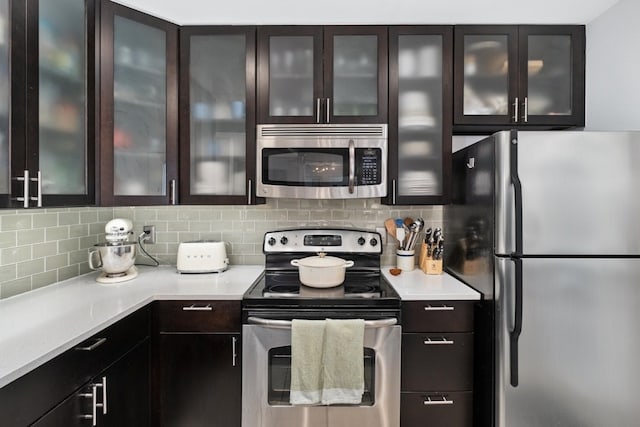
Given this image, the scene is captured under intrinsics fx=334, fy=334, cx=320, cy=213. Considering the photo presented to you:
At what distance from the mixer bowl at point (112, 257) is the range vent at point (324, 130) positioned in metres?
1.01

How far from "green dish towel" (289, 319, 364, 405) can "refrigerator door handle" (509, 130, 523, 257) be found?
2.65 ft

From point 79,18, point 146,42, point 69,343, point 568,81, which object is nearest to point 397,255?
point 568,81

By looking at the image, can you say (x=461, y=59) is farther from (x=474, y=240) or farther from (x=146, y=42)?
(x=146, y=42)

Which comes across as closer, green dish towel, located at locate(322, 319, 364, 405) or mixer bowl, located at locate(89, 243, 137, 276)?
green dish towel, located at locate(322, 319, 364, 405)

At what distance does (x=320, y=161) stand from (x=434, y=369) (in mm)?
1262

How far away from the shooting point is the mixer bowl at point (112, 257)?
6.04 ft

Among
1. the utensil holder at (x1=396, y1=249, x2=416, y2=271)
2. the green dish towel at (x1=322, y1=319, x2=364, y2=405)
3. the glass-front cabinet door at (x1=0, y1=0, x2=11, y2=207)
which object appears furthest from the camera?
the utensil holder at (x1=396, y1=249, x2=416, y2=271)

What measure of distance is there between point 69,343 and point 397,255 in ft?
5.71

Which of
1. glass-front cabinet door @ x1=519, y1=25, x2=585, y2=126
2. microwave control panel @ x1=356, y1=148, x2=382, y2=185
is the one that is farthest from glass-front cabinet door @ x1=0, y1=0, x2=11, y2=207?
glass-front cabinet door @ x1=519, y1=25, x2=585, y2=126

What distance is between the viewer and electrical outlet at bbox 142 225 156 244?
228cm

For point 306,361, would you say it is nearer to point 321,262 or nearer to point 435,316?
point 321,262

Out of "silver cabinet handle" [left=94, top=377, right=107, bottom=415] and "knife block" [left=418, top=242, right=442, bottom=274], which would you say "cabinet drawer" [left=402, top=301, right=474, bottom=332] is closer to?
"knife block" [left=418, top=242, right=442, bottom=274]

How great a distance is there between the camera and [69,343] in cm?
112

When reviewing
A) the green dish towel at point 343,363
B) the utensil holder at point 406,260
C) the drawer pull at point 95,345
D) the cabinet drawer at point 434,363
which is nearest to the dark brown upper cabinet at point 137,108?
the drawer pull at point 95,345
